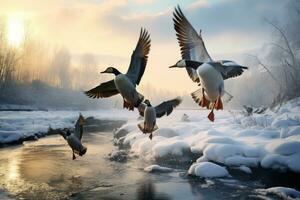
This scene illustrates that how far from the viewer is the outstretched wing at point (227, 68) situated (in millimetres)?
5199

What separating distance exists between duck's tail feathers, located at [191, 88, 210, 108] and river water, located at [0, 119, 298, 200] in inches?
298

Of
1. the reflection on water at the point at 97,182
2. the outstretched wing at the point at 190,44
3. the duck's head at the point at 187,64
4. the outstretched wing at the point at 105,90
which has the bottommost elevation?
the reflection on water at the point at 97,182

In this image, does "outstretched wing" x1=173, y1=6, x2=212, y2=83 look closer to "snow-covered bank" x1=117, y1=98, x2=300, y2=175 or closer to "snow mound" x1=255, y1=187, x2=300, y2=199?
"snow mound" x1=255, y1=187, x2=300, y2=199

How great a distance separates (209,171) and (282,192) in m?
3.41

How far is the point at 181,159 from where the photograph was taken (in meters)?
18.9

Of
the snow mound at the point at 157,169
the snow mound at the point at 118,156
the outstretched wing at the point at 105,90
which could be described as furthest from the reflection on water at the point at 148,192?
the outstretched wing at the point at 105,90

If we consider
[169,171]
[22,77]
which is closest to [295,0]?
[169,171]

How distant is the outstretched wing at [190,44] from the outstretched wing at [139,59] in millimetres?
751

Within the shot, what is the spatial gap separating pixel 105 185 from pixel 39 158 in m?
7.72

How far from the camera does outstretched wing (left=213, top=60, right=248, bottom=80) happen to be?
5199mm

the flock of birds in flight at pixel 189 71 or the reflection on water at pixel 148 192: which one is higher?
the flock of birds in flight at pixel 189 71

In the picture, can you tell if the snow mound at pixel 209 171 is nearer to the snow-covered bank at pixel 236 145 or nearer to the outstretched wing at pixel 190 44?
the snow-covered bank at pixel 236 145

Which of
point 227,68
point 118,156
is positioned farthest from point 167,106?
point 118,156

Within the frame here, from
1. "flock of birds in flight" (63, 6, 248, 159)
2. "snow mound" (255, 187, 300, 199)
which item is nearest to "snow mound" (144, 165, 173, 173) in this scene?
"snow mound" (255, 187, 300, 199)
